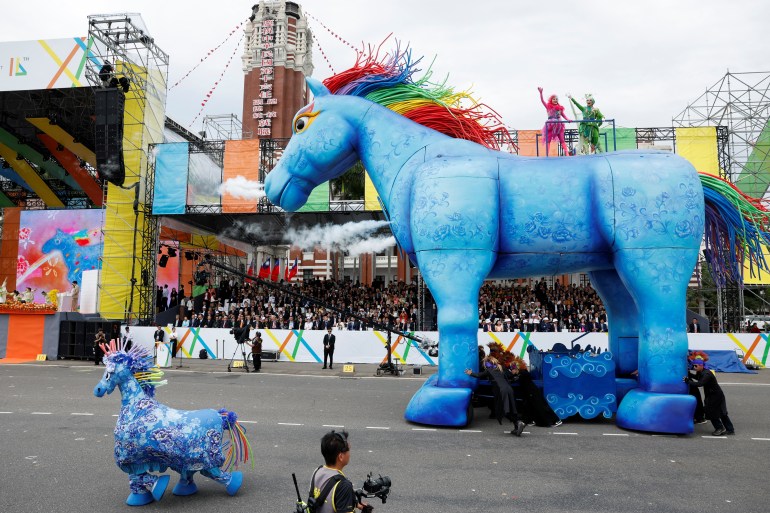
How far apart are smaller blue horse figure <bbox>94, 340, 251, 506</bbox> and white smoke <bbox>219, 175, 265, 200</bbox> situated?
1618 centimetres

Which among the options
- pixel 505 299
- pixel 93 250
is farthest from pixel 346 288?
pixel 93 250

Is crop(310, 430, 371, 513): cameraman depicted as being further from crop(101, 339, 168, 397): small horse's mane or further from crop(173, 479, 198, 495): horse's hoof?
crop(101, 339, 168, 397): small horse's mane

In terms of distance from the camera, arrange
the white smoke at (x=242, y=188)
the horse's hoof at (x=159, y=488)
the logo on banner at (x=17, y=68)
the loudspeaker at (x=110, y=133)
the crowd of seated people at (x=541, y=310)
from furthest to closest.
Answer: the logo on banner at (x=17, y=68)
the white smoke at (x=242, y=188)
the loudspeaker at (x=110, y=133)
the crowd of seated people at (x=541, y=310)
the horse's hoof at (x=159, y=488)

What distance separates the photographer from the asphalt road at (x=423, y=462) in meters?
4.20

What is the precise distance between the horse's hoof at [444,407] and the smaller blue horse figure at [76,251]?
65.8 ft

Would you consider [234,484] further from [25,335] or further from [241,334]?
[25,335]

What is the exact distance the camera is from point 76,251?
23.0 meters

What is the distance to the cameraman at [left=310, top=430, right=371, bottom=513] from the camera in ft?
8.50

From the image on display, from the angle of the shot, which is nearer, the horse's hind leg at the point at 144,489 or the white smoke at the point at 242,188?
the horse's hind leg at the point at 144,489

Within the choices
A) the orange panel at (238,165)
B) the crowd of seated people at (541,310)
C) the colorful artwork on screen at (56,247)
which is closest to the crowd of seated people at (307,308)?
the crowd of seated people at (541,310)

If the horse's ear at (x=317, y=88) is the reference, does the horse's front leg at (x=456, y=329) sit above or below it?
below

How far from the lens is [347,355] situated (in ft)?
55.8

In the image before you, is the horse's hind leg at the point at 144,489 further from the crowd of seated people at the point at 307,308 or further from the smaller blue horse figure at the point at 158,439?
the crowd of seated people at the point at 307,308

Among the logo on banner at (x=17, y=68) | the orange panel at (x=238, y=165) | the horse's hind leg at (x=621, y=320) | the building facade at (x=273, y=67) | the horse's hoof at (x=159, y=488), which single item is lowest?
the horse's hoof at (x=159, y=488)
